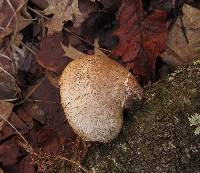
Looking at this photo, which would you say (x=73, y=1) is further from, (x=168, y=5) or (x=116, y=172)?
(x=116, y=172)

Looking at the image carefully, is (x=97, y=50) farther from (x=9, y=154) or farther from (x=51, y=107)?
(x=9, y=154)

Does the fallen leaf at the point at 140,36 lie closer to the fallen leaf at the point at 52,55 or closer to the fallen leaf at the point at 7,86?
the fallen leaf at the point at 52,55

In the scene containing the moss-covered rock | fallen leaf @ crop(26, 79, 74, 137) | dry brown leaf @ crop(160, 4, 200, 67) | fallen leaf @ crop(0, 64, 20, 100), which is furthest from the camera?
fallen leaf @ crop(0, 64, 20, 100)

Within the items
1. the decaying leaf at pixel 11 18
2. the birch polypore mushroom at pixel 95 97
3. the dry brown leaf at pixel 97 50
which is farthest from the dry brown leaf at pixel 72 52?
the birch polypore mushroom at pixel 95 97

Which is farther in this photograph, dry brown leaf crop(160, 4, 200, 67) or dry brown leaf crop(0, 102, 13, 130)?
dry brown leaf crop(0, 102, 13, 130)

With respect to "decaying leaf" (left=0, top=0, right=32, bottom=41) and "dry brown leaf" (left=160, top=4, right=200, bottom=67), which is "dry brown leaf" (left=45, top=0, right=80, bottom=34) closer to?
"decaying leaf" (left=0, top=0, right=32, bottom=41)

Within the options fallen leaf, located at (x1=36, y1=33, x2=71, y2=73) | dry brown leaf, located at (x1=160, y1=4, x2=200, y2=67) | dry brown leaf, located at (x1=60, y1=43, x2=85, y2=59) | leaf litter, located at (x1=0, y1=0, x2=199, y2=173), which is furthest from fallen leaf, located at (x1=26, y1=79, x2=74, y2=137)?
dry brown leaf, located at (x1=160, y1=4, x2=200, y2=67)

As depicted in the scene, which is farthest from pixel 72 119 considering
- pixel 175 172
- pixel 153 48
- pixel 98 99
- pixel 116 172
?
pixel 153 48
